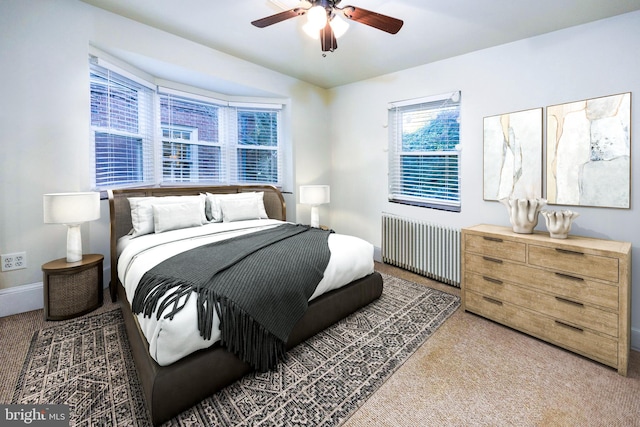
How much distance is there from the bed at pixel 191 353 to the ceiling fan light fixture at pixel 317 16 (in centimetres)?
194

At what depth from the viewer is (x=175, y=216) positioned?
2.90 metres

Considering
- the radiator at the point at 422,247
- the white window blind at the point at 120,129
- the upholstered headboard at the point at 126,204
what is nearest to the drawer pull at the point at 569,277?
the radiator at the point at 422,247

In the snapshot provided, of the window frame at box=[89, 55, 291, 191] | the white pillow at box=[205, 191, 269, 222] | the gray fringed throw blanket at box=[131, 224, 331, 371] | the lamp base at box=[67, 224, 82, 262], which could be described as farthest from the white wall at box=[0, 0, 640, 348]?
the gray fringed throw blanket at box=[131, 224, 331, 371]

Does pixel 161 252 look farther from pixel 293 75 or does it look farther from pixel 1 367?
pixel 293 75

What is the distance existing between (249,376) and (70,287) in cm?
174

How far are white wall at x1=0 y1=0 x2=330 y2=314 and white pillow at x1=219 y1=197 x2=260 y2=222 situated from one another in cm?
114

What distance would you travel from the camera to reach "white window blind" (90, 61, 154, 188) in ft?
9.57

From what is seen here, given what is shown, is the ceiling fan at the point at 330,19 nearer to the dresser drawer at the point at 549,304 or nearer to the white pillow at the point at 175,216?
the white pillow at the point at 175,216

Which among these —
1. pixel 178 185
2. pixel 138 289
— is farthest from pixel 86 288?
pixel 178 185

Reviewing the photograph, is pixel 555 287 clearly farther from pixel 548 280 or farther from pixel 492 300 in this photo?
pixel 492 300

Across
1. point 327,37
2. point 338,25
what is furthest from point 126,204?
point 338,25

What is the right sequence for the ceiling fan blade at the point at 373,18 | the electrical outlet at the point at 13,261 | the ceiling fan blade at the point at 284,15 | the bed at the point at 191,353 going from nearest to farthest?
the bed at the point at 191,353 < the ceiling fan blade at the point at 373,18 < the ceiling fan blade at the point at 284,15 < the electrical outlet at the point at 13,261

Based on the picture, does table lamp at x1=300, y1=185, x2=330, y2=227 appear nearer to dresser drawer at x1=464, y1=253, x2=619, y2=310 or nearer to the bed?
the bed

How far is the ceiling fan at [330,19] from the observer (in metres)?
1.96
